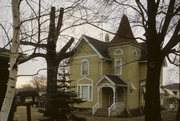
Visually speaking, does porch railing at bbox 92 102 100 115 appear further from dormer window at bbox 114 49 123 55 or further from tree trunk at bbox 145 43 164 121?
tree trunk at bbox 145 43 164 121

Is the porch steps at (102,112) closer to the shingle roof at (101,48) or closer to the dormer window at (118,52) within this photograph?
the shingle roof at (101,48)

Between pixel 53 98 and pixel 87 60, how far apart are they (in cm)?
1971

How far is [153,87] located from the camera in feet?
41.7

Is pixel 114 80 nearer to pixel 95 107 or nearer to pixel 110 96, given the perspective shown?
pixel 110 96

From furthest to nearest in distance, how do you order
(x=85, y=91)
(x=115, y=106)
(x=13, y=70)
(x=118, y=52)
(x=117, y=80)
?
(x=85, y=91)
(x=118, y=52)
(x=117, y=80)
(x=115, y=106)
(x=13, y=70)

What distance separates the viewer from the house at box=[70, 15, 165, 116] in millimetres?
30859

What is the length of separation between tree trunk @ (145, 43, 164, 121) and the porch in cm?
1594

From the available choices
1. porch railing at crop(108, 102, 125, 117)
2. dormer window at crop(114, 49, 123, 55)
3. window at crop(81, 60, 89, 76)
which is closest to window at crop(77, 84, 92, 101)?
window at crop(81, 60, 89, 76)

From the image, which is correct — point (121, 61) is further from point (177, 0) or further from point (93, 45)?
point (177, 0)

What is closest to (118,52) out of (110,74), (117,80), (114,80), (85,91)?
(110,74)

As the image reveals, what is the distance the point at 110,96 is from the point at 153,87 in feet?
65.6

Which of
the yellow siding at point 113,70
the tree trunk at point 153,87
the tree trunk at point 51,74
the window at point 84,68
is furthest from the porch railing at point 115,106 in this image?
the tree trunk at point 153,87

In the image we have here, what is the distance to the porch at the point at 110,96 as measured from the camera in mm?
29312

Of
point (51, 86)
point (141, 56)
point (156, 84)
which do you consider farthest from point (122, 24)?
point (141, 56)
